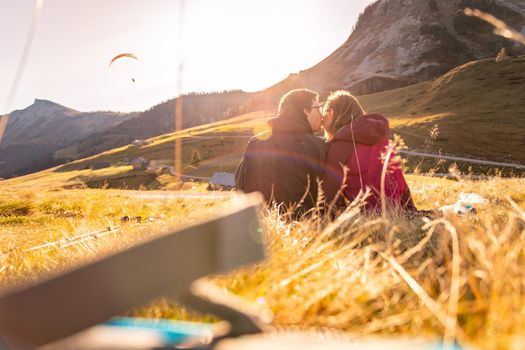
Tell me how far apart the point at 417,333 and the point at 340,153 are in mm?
4975

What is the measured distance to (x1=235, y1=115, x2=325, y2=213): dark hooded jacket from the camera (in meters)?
6.28

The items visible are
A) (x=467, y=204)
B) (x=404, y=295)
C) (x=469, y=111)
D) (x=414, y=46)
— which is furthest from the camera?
(x=414, y=46)

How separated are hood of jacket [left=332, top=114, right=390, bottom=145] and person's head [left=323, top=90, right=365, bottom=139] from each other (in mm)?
603

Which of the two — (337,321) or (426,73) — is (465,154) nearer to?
(337,321)

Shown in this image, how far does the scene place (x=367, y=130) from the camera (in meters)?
6.23

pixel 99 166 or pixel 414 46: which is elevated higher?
pixel 414 46

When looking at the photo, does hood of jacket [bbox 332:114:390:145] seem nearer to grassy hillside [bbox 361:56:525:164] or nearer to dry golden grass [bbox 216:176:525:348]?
dry golden grass [bbox 216:176:525:348]

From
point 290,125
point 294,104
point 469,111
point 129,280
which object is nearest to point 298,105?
point 294,104

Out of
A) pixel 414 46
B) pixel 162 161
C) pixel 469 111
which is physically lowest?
pixel 469 111

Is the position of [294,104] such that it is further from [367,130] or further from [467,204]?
[467,204]

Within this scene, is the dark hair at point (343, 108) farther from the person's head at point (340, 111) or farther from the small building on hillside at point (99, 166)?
the small building on hillside at point (99, 166)

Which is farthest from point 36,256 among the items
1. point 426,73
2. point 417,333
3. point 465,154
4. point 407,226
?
point 426,73

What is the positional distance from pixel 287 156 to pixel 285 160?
8cm

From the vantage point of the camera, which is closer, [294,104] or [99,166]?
[294,104]
